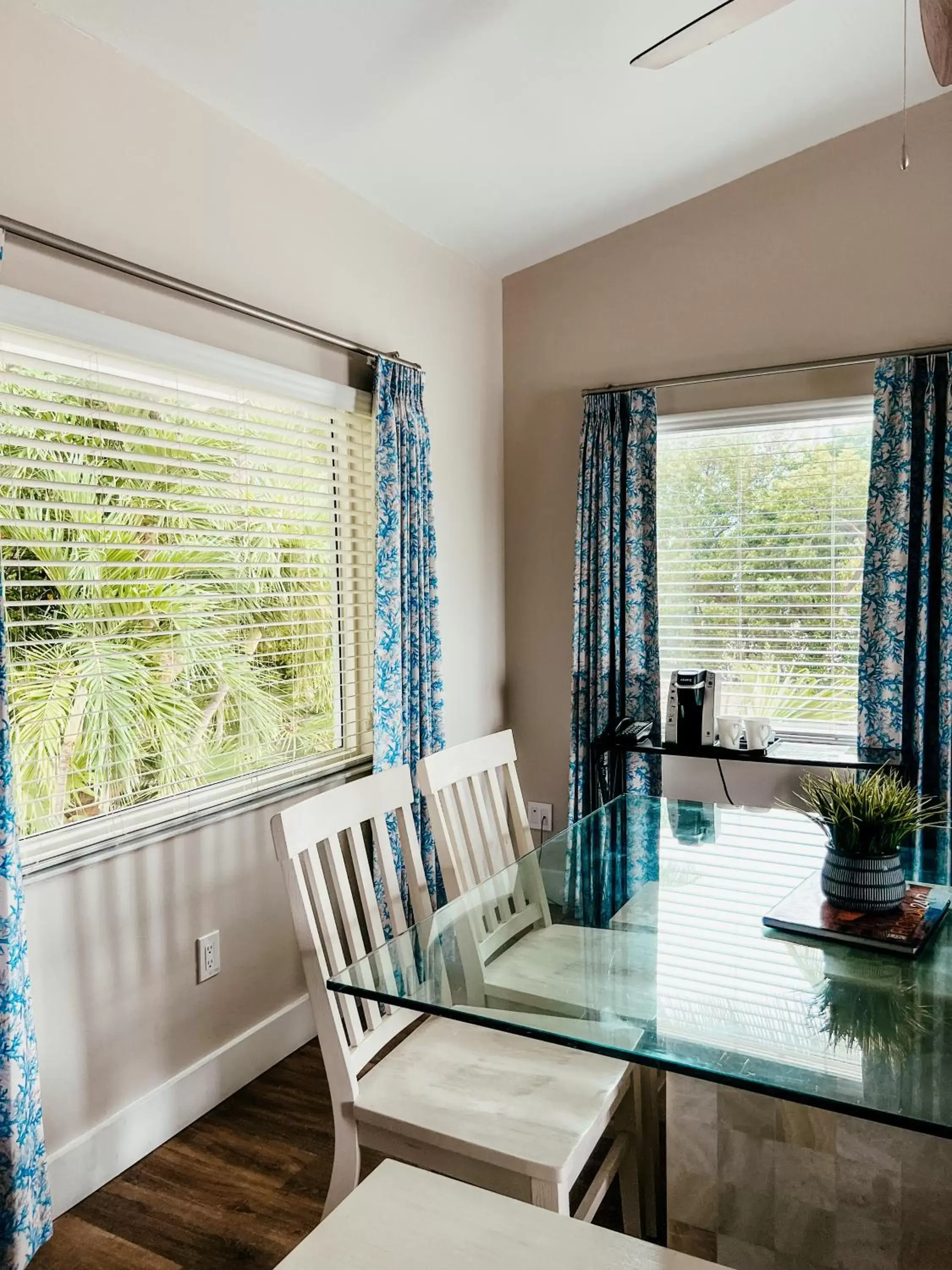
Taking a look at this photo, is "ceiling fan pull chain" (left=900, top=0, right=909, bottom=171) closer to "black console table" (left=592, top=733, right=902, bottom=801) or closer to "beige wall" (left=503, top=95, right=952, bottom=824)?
"beige wall" (left=503, top=95, right=952, bottom=824)

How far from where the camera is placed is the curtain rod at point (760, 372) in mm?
2975

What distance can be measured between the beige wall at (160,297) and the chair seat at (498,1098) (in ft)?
2.60

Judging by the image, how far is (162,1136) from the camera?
2.29 metres

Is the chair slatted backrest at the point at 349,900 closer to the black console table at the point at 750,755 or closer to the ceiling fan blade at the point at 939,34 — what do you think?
the black console table at the point at 750,755

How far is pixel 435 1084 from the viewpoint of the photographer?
168cm

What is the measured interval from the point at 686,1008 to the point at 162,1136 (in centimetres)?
158

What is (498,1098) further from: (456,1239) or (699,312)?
(699,312)

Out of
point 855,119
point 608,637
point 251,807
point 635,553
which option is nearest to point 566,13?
point 855,119

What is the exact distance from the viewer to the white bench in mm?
1188

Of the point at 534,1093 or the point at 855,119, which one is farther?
the point at 855,119

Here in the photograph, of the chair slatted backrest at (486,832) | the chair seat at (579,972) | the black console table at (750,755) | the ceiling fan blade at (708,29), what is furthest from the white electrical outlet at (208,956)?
the ceiling fan blade at (708,29)

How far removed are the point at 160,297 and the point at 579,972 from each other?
5.98 ft

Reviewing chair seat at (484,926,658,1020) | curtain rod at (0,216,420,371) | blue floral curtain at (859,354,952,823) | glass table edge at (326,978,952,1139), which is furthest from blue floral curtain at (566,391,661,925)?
glass table edge at (326,978,952,1139)

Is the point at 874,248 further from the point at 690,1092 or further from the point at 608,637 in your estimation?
the point at 690,1092
